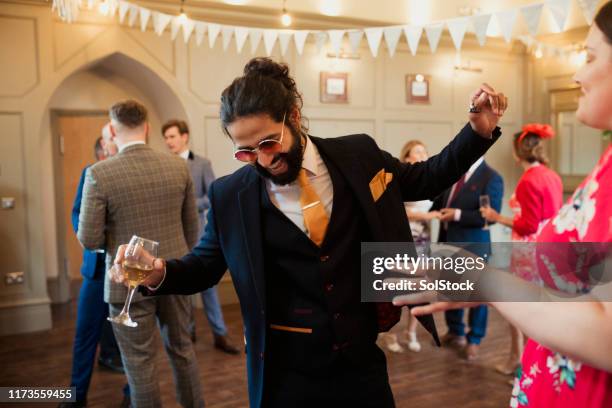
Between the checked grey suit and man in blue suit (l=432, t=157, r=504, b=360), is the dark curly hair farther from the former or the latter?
man in blue suit (l=432, t=157, r=504, b=360)

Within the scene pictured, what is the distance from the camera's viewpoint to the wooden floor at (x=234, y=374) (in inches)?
135

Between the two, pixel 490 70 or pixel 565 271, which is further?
pixel 490 70

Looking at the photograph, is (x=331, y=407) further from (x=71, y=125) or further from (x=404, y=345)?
(x=71, y=125)

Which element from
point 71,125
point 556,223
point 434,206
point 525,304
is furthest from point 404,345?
point 71,125

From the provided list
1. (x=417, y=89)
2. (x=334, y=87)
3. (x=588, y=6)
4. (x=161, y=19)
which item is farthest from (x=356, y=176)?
(x=417, y=89)

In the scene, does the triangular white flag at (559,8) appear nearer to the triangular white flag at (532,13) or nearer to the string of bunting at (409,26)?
the string of bunting at (409,26)

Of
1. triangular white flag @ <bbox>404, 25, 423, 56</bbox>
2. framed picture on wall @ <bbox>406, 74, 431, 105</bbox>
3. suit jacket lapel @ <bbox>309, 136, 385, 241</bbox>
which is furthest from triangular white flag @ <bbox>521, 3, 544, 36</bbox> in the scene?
framed picture on wall @ <bbox>406, 74, 431, 105</bbox>

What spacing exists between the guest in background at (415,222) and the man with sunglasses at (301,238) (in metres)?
2.54

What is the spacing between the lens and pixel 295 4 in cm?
584

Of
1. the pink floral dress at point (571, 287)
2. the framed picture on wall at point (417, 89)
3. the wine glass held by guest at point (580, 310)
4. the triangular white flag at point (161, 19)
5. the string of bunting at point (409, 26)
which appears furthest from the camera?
the framed picture on wall at point (417, 89)

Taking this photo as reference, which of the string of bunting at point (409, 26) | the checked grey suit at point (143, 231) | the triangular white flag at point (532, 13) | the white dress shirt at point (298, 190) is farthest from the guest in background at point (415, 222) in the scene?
the white dress shirt at point (298, 190)

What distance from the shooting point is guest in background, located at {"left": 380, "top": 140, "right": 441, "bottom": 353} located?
404 centimetres

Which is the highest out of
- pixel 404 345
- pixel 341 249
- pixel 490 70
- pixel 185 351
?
pixel 490 70

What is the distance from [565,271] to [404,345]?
142 inches
